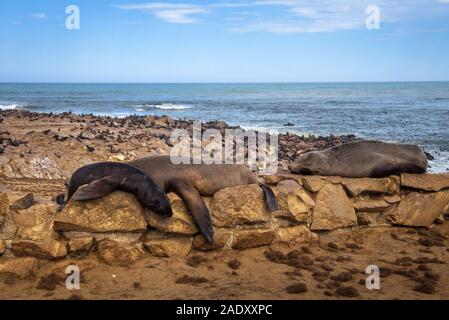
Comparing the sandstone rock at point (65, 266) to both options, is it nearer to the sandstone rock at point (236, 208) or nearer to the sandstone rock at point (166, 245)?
the sandstone rock at point (166, 245)

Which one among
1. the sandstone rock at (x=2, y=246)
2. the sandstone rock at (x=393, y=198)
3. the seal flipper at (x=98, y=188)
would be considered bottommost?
the sandstone rock at (x=2, y=246)

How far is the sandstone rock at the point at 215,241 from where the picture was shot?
6020 millimetres

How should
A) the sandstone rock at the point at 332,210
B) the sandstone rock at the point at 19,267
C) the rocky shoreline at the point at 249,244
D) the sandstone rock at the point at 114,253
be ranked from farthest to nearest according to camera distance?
the sandstone rock at the point at 332,210
the sandstone rock at the point at 114,253
the sandstone rock at the point at 19,267
the rocky shoreline at the point at 249,244

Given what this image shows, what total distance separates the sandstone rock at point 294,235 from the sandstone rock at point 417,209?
4.40 ft

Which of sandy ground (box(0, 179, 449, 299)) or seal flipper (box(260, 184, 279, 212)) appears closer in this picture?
sandy ground (box(0, 179, 449, 299))

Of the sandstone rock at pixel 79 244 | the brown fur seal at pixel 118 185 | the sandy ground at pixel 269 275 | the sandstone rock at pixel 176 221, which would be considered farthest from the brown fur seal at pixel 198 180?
the sandstone rock at pixel 79 244

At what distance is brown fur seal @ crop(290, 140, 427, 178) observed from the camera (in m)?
7.36

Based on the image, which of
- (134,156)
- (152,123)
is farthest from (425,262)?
(152,123)

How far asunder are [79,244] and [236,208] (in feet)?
6.19

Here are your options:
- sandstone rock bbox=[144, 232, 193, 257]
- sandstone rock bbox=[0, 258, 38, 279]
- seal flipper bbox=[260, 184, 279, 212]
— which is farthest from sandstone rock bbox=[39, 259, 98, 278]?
seal flipper bbox=[260, 184, 279, 212]

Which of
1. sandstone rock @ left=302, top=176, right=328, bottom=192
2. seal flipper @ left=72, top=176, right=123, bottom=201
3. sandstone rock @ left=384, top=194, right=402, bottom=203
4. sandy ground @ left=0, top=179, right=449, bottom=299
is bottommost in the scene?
sandy ground @ left=0, top=179, right=449, bottom=299

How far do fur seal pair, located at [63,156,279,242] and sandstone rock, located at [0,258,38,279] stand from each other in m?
0.84

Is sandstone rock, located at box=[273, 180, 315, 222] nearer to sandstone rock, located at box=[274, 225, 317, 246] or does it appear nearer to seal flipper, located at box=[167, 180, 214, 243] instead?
sandstone rock, located at box=[274, 225, 317, 246]

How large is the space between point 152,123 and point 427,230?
1777cm
